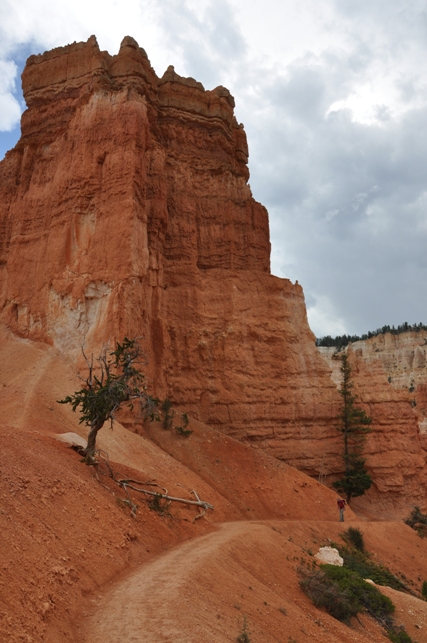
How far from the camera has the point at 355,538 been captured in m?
22.8

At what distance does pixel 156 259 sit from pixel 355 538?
18.6 m

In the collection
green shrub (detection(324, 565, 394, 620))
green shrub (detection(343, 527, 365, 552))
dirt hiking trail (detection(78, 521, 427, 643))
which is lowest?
green shrub (detection(343, 527, 365, 552))

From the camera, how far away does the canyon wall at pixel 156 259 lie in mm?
28188

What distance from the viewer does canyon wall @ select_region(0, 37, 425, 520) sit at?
28188 mm

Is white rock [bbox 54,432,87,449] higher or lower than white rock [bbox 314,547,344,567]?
higher

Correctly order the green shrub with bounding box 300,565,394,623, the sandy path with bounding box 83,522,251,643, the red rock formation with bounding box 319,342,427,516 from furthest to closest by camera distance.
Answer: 1. the red rock formation with bounding box 319,342,427,516
2. the green shrub with bounding box 300,565,394,623
3. the sandy path with bounding box 83,522,251,643

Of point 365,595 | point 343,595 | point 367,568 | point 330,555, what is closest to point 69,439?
point 343,595

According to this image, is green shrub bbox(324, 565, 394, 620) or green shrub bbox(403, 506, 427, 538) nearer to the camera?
green shrub bbox(324, 565, 394, 620)

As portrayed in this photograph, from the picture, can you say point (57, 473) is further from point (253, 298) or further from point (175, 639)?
point (253, 298)

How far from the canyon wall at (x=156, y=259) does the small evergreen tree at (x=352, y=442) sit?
68 centimetres

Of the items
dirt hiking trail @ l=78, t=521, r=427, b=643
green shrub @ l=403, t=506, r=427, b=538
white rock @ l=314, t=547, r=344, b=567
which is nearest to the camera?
dirt hiking trail @ l=78, t=521, r=427, b=643

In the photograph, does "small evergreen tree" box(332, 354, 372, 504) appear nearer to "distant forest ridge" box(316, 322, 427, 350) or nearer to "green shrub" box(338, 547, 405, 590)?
"green shrub" box(338, 547, 405, 590)

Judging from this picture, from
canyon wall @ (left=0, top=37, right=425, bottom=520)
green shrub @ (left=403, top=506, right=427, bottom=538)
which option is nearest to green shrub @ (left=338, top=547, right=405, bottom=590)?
green shrub @ (left=403, top=506, right=427, bottom=538)

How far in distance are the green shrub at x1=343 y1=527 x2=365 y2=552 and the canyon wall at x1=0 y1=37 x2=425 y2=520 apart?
24.4 ft
